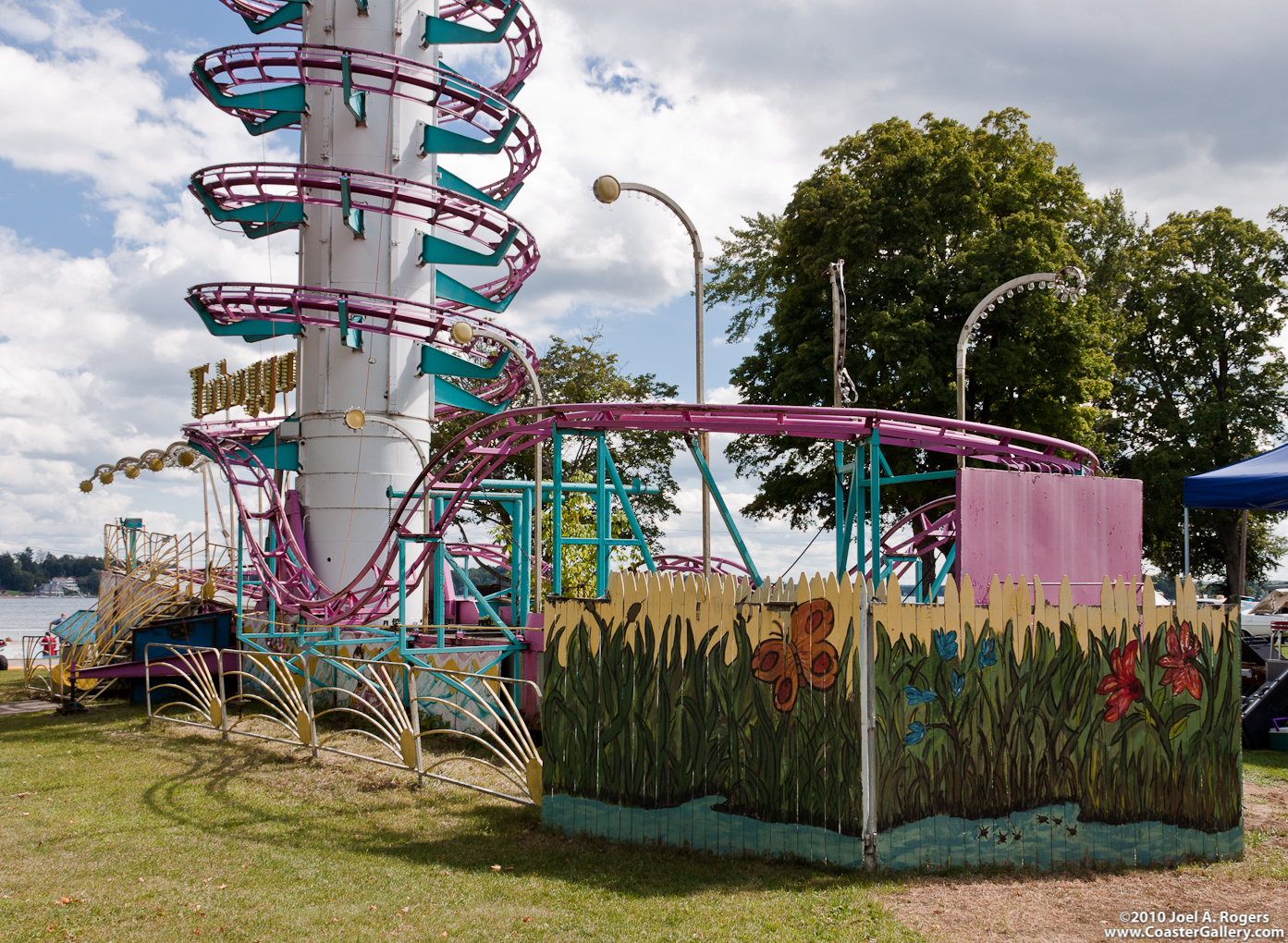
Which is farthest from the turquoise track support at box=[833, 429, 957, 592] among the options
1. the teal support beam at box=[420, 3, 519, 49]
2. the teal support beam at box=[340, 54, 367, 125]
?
the teal support beam at box=[420, 3, 519, 49]

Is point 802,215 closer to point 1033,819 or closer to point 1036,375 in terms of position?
point 1036,375

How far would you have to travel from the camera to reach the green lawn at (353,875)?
6719mm

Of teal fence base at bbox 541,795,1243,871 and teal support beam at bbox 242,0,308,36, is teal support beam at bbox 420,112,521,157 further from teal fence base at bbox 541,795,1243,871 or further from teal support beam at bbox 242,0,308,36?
teal fence base at bbox 541,795,1243,871

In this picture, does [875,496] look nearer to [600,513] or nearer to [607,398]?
[600,513]

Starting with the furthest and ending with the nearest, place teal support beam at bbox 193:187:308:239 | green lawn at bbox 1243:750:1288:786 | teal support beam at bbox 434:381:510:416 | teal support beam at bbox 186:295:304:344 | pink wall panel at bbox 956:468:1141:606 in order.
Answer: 1. teal support beam at bbox 434:381:510:416
2. teal support beam at bbox 193:187:308:239
3. teal support beam at bbox 186:295:304:344
4. green lawn at bbox 1243:750:1288:786
5. pink wall panel at bbox 956:468:1141:606

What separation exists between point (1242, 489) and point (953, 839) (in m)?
9.93

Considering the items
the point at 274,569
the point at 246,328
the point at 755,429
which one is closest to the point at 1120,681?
the point at 755,429

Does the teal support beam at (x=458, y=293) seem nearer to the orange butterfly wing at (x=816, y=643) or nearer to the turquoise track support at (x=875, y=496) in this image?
the turquoise track support at (x=875, y=496)

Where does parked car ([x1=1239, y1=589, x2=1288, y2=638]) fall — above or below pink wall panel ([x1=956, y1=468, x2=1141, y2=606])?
below

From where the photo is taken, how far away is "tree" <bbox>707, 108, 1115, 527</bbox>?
83.6 ft

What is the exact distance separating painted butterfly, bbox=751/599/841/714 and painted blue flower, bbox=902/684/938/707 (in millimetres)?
539

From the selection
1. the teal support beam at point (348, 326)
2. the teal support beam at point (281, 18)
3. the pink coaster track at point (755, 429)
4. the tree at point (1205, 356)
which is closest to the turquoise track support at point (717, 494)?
the pink coaster track at point (755, 429)

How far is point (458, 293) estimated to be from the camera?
23531 mm

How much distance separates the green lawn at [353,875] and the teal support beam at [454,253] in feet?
43.2
